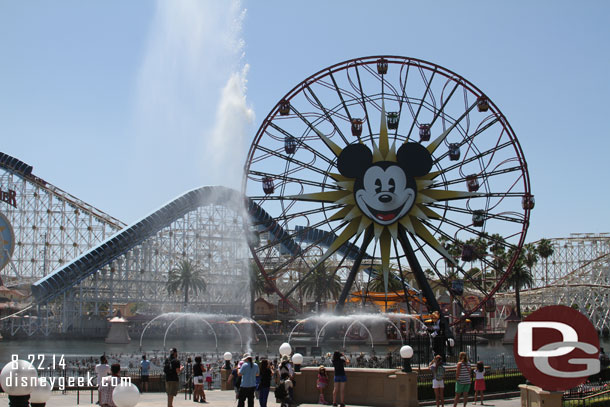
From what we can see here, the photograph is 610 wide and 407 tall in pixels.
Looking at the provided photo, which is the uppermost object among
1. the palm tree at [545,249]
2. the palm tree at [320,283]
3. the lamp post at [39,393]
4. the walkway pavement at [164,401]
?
the palm tree at [545,249]

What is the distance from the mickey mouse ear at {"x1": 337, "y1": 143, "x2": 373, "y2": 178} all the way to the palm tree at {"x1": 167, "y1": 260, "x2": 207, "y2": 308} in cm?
4590

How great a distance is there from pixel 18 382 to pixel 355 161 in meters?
38.6

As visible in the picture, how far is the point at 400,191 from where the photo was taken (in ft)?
162

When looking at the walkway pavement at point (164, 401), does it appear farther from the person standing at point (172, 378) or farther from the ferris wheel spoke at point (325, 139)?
the ferris wheel spoke at point (325, 139)

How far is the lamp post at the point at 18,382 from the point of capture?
474 inches

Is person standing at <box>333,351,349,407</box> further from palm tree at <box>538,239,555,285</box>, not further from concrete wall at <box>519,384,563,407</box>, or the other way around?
palm tree at <box>538,239,555,285</box>

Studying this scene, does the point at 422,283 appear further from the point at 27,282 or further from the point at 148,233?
the point at 27,282

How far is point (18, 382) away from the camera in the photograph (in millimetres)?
12031

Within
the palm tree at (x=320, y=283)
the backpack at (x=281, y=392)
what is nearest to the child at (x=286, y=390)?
the backpack at (x=281, y=392)

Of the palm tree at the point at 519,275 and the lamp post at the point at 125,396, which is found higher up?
the palm tree at the point at 519,275

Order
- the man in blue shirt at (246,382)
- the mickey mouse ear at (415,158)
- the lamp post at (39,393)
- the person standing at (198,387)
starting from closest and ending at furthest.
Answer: the lamp post at (39,393) < the man in blue shirt at (246,382) < the person standing at (198,387) < the mickey mouse ear at (415,158)

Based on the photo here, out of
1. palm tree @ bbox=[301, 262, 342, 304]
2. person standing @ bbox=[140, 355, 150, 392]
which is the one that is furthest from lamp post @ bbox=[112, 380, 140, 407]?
palm tree @ bbox=[301, 262, 342, 304]

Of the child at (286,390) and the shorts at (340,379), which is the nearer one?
the child at (286,390)

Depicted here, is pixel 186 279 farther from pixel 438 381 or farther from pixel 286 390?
pixel 286 390
